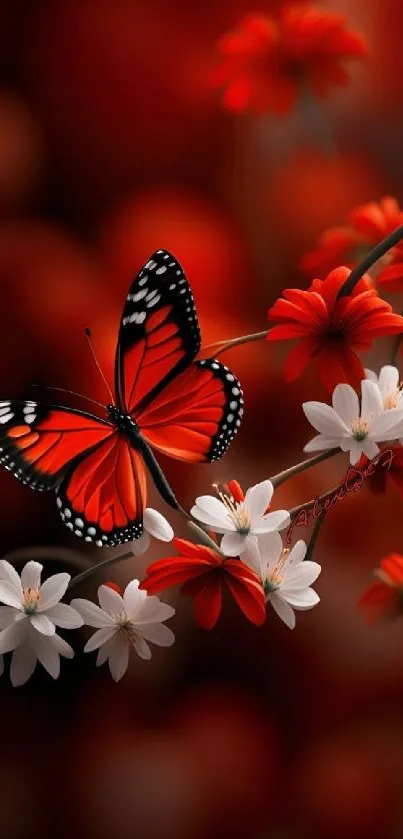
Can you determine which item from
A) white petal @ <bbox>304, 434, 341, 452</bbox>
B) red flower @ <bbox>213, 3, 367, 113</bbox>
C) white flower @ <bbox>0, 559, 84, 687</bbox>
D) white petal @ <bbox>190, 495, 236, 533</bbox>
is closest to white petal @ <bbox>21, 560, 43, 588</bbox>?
white flower @ <bbox>0, 559, 84, 687</bbox>

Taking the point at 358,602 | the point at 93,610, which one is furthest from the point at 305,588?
the point at 93,610

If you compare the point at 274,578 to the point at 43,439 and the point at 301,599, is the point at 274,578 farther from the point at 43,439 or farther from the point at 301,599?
the point at 43,439

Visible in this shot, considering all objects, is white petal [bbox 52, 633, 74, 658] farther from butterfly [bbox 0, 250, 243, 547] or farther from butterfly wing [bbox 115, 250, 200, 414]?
butterfly wing [bbox 115, 250, 200, 414]

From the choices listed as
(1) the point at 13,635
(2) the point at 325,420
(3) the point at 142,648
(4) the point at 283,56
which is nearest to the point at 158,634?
(3) the point at 142,648

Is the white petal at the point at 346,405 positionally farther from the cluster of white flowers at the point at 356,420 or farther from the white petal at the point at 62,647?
the white petal at the point at 62,647

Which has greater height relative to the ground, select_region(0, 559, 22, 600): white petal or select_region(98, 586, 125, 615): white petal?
select_region(0, 559, 22, 600): white petal
